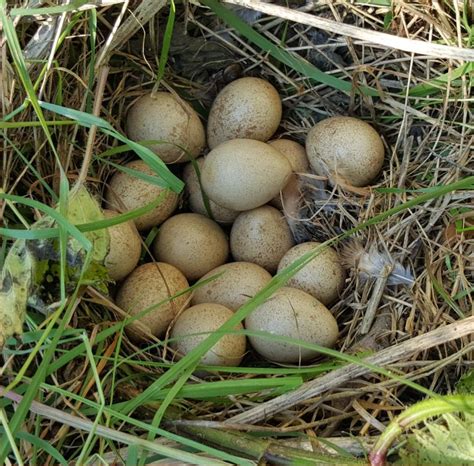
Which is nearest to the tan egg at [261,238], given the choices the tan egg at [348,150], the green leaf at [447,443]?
the tan egg at [348,150]

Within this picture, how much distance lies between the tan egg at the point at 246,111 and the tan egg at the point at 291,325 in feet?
1.51

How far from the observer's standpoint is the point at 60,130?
174cm

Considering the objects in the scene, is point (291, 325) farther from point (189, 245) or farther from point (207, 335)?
point (189, 245)

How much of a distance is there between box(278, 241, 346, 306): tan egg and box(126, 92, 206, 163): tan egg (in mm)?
389

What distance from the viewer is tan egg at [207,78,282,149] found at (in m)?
1.94

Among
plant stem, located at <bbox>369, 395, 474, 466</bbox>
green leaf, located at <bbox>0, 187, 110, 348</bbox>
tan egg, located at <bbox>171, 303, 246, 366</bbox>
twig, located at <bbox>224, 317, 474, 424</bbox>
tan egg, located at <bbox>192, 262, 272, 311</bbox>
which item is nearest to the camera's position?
plant stem, located at <bbox>369, 395, 474, 466</bbox>

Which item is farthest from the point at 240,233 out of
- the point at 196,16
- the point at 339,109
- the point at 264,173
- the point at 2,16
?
the point at 2,16

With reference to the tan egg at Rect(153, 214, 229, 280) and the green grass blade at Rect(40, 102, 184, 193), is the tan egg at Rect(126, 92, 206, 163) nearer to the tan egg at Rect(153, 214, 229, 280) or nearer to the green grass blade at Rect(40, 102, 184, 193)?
the tan egg at Rect(153, 214, 229, 280)

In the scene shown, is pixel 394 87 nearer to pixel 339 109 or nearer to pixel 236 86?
pixel 339 109

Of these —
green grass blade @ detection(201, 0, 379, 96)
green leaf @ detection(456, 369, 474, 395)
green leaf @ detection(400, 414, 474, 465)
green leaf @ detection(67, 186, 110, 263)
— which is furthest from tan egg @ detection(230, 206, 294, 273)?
green leaf @ detection(400, 414, 474, 465)

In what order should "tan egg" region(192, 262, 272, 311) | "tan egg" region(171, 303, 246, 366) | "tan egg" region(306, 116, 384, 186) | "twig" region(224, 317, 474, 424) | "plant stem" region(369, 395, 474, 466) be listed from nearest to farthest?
"plant stem" region(369, 395, 474, 466)
"twig" region(224, 317, 474, 424)
"tan egg" region(171, 303, 246, 366)
"tan egg" region(192, 262, 272, 311)
"tan egg" region(306, 116, 384, 186)

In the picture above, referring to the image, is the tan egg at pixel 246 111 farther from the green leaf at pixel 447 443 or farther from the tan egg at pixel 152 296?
the green leaf at pixel 447 443

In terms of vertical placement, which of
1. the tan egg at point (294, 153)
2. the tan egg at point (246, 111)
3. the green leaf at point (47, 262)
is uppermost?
the green leaf at point (47, 262)

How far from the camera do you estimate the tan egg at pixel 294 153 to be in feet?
6.47
